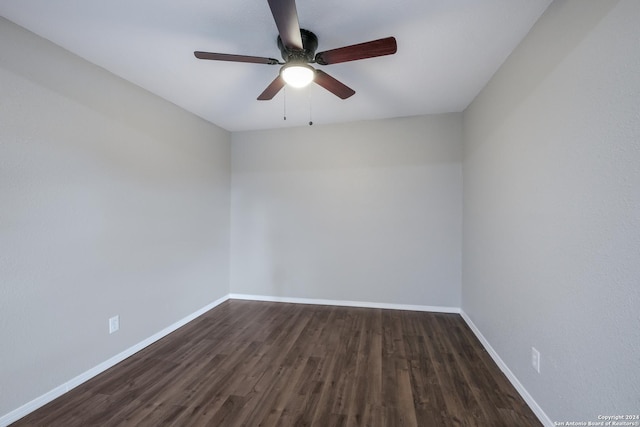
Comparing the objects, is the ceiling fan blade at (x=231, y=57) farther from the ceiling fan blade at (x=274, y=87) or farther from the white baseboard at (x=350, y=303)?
the white baseboard at (x=350, y=303)

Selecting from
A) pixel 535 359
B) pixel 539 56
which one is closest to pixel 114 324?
pixel 535 359

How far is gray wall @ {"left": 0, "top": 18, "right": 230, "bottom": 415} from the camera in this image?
157cm

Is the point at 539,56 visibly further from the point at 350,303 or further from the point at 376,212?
the point at 350,303

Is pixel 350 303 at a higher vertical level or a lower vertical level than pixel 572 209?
lower

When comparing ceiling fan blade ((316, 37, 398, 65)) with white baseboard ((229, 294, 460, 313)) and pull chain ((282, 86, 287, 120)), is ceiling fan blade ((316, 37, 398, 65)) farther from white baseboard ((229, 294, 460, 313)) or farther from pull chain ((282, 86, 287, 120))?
white baseboard ((229, 294, 460, 313))

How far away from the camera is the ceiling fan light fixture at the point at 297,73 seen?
5.09 feet

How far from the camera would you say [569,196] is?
1.30m

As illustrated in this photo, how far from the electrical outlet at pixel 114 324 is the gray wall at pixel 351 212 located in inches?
64.7

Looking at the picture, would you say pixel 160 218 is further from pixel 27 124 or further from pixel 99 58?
pixel 99 58

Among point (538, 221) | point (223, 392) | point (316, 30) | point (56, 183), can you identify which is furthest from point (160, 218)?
point (538, 221)

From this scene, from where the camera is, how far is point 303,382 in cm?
190

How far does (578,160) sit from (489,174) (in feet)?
3.55

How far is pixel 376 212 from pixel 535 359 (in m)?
2.05

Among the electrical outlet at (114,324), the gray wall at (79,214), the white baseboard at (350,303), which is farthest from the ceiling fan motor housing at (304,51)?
the white baseboard at (350,303)
